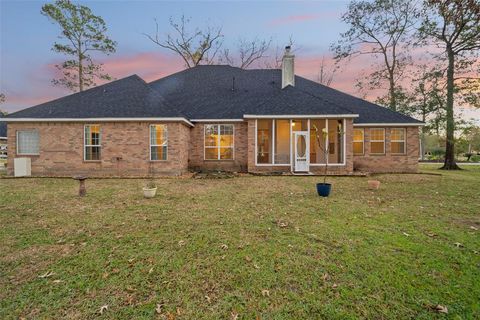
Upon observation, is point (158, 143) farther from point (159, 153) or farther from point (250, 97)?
point (250, 97)

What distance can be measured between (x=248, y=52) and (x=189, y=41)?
7440mm

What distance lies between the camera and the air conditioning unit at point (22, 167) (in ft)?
42.8

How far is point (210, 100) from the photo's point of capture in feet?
56.9

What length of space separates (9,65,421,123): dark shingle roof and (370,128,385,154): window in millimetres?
736

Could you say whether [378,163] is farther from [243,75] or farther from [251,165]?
[243,75]

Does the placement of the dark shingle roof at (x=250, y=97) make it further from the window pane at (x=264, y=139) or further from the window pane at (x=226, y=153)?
the window pane at (x=226, y=153)

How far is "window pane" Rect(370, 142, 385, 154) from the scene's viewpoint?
16359 millimetres

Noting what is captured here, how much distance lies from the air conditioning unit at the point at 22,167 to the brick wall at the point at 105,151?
9.2 inches

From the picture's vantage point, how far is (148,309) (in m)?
2.57

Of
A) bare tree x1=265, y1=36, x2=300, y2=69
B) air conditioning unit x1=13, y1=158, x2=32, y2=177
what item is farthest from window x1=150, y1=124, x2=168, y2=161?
bare tree x1=265, y1=36, x2=300, y2=69

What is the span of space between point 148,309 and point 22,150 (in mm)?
16333

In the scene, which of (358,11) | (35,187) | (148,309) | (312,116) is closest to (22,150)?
(35,187)

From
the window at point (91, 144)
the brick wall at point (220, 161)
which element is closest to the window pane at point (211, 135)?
the brick wall at point (220, 161)

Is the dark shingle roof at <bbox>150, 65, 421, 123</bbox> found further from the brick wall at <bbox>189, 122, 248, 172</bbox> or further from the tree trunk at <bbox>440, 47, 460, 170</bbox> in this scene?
Answer: the tree trunk at <bbox>440, 47, 460, 170</bbox>
